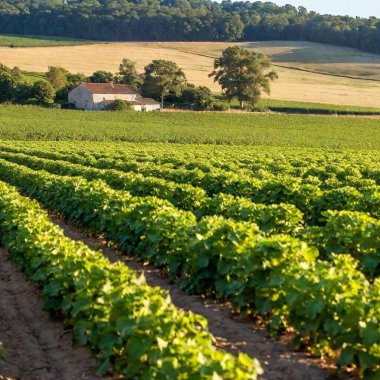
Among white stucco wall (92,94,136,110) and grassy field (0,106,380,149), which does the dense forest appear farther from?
grassy field (0,106,380,149)

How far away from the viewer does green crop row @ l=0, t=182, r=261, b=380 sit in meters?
5.97

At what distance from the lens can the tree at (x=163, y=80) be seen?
266 ft

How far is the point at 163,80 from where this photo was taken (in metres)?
80.6

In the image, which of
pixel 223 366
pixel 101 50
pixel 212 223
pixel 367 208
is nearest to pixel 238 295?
pixel 212 223

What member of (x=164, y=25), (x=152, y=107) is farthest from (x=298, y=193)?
(x=164, y=25)

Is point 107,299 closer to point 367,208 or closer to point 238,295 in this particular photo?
point 238,295

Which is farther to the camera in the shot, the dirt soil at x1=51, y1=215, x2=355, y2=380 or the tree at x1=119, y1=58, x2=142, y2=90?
the tree at x1=119, y1=58, x2=142, y2=90

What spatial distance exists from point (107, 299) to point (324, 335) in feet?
8.16

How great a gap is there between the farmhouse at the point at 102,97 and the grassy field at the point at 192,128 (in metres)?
7.82

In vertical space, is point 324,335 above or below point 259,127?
above

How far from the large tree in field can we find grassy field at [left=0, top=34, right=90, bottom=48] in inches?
1927

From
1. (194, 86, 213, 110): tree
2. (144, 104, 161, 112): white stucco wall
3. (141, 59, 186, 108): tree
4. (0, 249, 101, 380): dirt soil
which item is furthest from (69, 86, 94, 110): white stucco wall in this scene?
(0, 249, 101, 380): dirt soil

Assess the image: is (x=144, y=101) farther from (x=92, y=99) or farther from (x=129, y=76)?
(x=129, y=76)

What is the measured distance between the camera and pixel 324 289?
754cm
